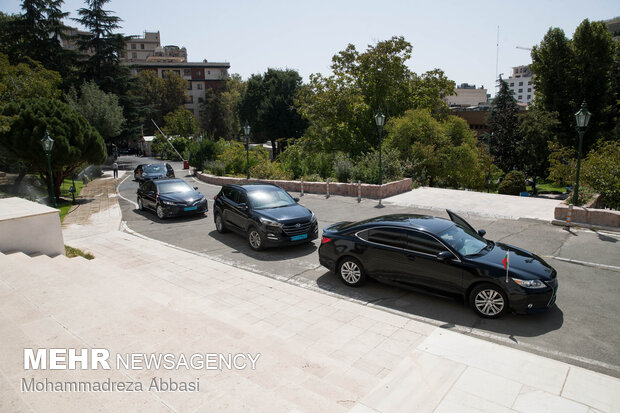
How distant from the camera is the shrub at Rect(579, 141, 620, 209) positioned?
43.8ft

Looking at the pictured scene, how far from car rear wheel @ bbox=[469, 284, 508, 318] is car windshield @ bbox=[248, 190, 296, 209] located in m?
6.23

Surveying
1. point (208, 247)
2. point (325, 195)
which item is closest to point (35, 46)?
point (325, 195)

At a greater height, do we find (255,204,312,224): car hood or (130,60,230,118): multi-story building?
(130,60,230,118): multi-story building

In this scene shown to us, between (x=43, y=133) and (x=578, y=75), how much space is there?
40.9 metres

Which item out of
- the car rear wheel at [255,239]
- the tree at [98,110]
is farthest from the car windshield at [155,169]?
the car rear wheel at [255,239]

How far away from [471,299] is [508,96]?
178ft

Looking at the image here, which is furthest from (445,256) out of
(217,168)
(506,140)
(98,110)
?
(98,110)

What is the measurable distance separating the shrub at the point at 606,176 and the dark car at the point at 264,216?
10.3m

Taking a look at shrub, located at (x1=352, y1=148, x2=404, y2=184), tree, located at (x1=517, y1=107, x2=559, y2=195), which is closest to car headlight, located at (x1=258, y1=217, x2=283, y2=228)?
shrub, located at (x1=352, y1=148, x2=404, y2=184)

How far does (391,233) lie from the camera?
7656mm

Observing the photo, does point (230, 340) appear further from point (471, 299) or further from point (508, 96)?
point (508, 96)

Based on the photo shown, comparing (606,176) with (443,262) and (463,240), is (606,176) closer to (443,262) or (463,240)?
(463,240)

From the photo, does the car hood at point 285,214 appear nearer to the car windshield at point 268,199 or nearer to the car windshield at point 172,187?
the car windshield at point 268,199

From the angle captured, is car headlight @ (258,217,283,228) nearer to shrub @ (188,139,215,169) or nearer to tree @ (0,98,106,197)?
tree @ (0,98,106,197)
